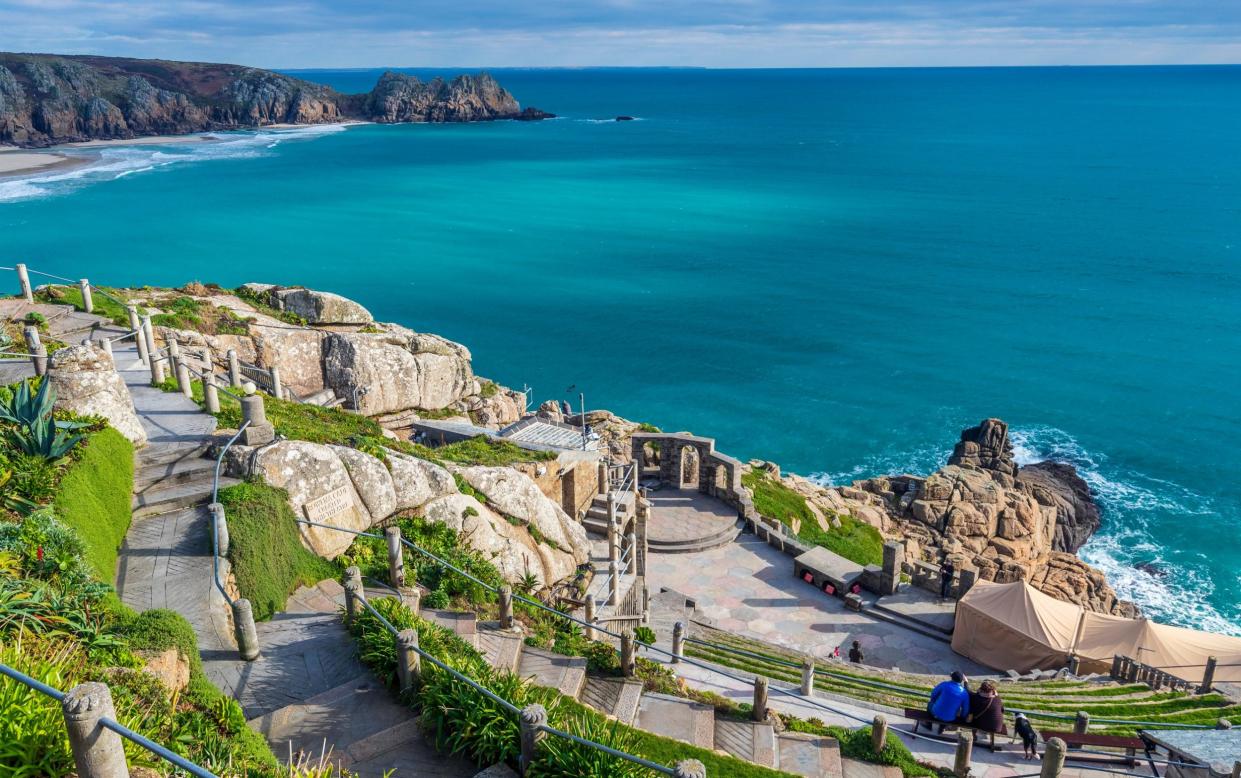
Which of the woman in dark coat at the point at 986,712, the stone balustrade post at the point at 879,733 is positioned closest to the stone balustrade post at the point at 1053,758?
the stone balustrade post at the point at 879,733

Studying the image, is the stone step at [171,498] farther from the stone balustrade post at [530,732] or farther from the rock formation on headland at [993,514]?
the rock formation on headland at [993,514]

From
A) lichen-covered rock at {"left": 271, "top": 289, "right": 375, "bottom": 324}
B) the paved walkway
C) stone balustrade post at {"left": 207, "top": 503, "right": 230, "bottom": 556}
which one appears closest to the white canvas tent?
the paved walkway

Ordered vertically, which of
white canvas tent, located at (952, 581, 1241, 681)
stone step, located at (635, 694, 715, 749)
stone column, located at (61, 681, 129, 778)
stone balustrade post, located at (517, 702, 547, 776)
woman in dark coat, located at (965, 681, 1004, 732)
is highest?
stone column, located at (61, 681, 129, 778)

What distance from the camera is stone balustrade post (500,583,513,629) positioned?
15281mm

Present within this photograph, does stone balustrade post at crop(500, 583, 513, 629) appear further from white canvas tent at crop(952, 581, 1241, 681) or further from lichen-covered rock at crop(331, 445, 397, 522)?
white canvas tent at crop(952, 581, 1241, 681)

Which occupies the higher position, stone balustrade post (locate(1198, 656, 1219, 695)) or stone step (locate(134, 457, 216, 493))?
stone step (locate(134, 457, 216, 493))

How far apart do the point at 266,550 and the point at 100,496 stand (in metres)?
3.10

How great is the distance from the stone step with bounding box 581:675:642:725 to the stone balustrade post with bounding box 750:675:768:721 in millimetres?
2134

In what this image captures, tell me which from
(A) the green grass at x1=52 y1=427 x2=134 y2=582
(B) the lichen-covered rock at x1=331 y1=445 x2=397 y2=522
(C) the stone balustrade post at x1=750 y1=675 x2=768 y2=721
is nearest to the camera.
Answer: (A) the green grass at x1=52 y1=427 x2=134 y2=582

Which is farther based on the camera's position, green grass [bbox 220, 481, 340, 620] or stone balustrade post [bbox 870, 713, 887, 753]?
stone balustrade post [bbox 870, 713, 887, 753]

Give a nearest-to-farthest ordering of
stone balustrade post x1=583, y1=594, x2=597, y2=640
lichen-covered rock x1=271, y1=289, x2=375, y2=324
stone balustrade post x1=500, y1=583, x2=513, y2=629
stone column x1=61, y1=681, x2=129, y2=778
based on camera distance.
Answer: stone column x1=61, y1=681, x2=129, y2=778
stone balustrade post x1=500, y1=583, x2=513, y2=629
stone balustrade post x1=583, y1=594, x2=597, y2=640
lichen-covered rock x1=271, y1=289, x2=375, y2=324

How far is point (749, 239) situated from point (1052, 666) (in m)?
72.2

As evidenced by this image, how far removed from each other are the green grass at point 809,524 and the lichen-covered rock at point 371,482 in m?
18.8

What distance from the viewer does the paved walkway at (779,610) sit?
2569cm
